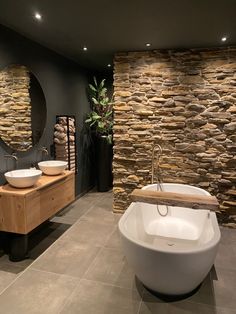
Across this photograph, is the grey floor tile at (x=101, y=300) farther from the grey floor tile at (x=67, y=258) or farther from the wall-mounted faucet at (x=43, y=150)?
the wall-mounted faucet at (x=43, y=150)

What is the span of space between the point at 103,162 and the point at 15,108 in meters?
2.48

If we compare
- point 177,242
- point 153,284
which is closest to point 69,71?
point 177,242

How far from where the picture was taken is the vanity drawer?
276cm

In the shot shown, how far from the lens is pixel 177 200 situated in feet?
9.80

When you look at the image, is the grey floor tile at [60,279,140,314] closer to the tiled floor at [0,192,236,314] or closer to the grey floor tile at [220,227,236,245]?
the tiled floor at [0,192,236,314]

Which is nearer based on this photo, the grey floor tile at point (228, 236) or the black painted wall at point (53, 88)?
the black painted wall at point (53, 88)

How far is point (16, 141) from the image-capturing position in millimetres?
3264

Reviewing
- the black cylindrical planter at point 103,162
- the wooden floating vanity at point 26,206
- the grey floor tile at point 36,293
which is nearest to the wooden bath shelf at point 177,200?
the wooden floating vanity at point 26,206

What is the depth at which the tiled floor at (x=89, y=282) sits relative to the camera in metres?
2.14

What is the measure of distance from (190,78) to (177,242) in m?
2.41

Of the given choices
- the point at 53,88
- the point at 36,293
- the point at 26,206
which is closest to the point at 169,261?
the point at 36,293

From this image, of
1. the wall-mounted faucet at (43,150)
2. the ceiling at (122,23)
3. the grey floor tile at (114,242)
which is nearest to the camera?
the ceiling at (122,23)

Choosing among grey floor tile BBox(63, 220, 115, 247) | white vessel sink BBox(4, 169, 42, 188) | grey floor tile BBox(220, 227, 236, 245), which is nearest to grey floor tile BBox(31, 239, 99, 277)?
grey floor tile BBox(63, 220, 115, 247)

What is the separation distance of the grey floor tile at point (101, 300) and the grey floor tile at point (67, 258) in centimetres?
26
